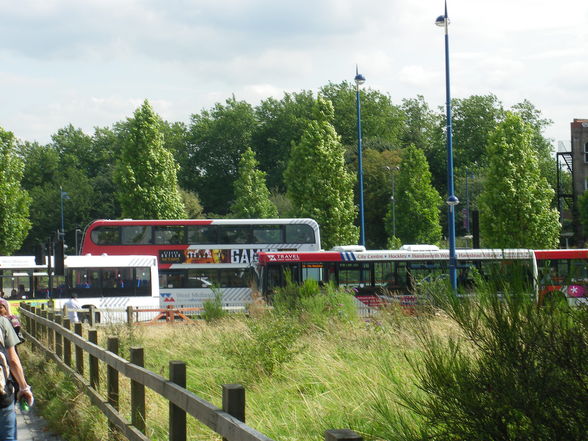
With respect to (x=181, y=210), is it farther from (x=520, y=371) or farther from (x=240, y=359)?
(x=520, y=371)

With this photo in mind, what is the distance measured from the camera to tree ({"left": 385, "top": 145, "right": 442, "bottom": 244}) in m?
66.4

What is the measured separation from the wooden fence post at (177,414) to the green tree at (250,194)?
6305 cm

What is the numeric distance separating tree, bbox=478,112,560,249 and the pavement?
39.8 metres

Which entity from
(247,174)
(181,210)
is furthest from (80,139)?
(181,210)

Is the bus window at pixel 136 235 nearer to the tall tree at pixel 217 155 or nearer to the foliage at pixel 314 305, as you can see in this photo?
the foliage at pixel 314 305

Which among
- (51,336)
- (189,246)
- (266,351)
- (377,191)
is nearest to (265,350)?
(266,351)

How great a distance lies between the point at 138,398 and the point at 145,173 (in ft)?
156

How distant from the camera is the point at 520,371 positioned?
3.66 meters

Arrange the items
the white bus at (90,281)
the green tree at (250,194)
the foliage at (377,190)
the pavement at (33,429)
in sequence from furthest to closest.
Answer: the foliage at (377,190), the green tree at (250,194), the white bus at (90,281), the pavement at (33,429)

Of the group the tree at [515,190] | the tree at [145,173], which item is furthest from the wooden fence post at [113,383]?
the tree at [145,173]

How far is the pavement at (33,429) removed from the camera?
9.38 m

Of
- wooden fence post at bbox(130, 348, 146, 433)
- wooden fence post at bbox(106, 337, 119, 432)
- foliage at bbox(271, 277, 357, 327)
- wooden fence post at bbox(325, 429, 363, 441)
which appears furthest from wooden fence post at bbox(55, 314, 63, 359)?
wooden fence post at bbox(325, 429, 363, 441)

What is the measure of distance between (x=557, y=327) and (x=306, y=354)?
714 centimetres

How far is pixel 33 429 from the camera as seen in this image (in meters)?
10.0
